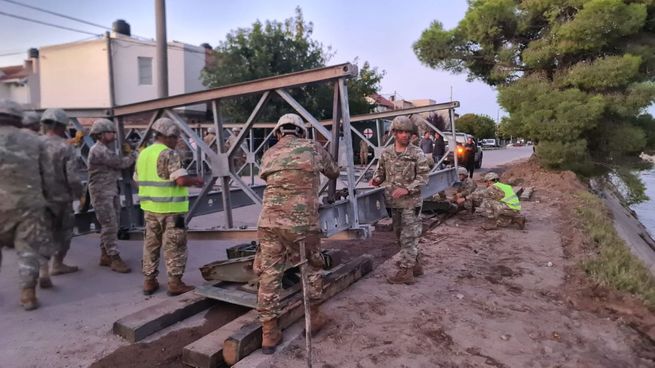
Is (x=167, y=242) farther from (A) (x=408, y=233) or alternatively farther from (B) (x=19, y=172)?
(A) (x=408, y=233)

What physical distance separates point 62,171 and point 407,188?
3.57 m

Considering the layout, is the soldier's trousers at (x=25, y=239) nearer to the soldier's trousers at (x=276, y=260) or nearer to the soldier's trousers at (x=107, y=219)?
the soldier's trousers at (x=107, y=219)

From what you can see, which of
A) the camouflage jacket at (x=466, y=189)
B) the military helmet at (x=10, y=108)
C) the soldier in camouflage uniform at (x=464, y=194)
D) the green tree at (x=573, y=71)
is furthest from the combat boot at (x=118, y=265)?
the green tree at (x=573, y=71)

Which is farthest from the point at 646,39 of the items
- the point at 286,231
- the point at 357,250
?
the point at 286,231

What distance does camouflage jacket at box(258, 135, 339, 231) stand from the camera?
11.2 ft

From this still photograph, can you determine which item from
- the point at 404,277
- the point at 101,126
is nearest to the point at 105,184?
the point at 101,126

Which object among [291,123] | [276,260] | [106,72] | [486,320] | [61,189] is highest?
[106,72]

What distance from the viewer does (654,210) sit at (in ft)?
73.7

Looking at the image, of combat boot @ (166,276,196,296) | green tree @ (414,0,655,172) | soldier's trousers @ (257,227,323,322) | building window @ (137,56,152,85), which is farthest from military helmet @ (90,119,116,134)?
building window @ (137,56,152,85)

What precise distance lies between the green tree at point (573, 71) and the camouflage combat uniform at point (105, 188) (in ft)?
38.7

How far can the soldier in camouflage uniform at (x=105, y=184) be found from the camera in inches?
208

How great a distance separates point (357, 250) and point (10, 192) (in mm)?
4174

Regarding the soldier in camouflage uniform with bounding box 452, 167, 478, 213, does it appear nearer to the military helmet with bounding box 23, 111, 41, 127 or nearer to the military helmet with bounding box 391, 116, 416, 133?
the military helmet with bounding box 391, 116, 416, 133

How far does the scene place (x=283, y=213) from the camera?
3.42m
